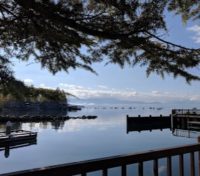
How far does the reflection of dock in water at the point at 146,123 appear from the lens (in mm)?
56812

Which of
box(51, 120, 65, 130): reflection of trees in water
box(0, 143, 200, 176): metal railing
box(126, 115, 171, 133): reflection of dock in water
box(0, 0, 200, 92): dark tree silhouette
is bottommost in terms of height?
box(51, 120, 65, 130): reflection of trees in water

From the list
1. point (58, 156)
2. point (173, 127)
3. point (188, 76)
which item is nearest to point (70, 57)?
point (188, 76)

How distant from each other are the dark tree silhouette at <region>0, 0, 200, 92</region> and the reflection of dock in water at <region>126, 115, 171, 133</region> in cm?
5105

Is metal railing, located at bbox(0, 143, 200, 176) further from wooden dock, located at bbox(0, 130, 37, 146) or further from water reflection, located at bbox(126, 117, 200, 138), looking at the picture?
water reflection, located at bbox(126, 117, 200, 138)

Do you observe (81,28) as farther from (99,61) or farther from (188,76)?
(188,76)

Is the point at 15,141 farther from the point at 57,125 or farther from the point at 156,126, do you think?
the point at 57,125

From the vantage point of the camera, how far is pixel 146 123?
58.7 meters

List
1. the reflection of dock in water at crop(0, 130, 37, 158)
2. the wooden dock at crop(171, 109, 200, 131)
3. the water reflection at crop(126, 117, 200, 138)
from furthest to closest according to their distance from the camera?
1. the water reflection at crop(126, 117, 200, 138)
2. the wooden dock at crop(171, 109, 200, 131)
3. the reflection of dock in water at crop(0, 130, 37, 158)

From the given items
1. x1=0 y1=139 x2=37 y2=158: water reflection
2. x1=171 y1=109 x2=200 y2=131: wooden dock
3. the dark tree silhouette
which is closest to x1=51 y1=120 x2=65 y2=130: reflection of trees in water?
x1=171 y1=109 x2=200 y2=131: wooden dock

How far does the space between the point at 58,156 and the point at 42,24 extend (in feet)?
98.7

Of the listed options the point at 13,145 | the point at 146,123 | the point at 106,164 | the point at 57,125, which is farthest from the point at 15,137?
the point at 57,125

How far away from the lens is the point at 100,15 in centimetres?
416

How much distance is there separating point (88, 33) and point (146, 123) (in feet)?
182

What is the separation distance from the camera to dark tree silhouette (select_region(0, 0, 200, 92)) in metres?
3.86
